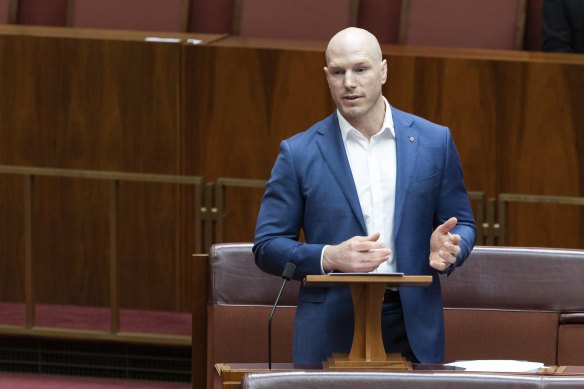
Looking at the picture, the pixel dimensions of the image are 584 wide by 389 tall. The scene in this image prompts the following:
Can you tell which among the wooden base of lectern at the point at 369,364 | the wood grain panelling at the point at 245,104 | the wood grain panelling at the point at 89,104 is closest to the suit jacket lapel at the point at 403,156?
the wooden base of lectern at the point at 369,364

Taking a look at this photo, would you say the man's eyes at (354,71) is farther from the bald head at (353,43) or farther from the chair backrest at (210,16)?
the chair backrest at (210,16)

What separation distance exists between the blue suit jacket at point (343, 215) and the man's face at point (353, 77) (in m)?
0.08

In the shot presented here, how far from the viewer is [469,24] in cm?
430

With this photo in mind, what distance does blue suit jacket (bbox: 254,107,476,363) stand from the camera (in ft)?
7.42

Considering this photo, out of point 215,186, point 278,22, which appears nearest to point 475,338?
point 215,186

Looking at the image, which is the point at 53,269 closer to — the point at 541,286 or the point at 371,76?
the point at 541,286

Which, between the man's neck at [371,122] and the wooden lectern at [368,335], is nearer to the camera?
the wooden lectern at [368,335]

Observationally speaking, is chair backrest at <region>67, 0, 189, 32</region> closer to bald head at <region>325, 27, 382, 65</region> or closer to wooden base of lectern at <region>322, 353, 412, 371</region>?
bald head at <region>325, 27, 382, 65</region>

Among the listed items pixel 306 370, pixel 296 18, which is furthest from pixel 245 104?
pixel 306 370

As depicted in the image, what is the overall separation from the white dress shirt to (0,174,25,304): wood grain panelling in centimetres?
184

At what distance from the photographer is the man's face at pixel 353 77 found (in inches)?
87.5

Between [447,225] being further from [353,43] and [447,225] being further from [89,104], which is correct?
[89,104]

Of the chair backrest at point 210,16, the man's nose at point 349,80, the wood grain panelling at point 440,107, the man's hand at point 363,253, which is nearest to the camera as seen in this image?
the man's hand at point 363,253

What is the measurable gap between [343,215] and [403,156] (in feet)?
0.47
